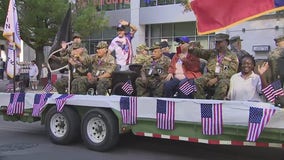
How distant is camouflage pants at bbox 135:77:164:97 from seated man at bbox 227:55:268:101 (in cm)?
170

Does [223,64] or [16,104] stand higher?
[223,64]

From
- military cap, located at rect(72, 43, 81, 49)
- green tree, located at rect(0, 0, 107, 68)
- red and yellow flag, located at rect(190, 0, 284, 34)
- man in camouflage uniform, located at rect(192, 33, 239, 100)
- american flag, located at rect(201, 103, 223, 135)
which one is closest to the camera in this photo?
red and yellow flag, located at rect(190, 0, 284, 34)

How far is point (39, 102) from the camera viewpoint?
898cm

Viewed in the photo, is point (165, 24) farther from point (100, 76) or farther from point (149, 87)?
point (149, 87)

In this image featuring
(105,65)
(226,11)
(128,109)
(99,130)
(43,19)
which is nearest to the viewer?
(226,11)

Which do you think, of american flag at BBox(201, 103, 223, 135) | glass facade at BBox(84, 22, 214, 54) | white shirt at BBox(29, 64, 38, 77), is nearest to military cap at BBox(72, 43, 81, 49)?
american flag at BBox(201, 103, 223, 135)

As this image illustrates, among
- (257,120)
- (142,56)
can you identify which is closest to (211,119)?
(257,120)

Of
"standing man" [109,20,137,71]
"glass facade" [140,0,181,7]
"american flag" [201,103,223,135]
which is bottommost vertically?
"american flag" [201,103,223,135]

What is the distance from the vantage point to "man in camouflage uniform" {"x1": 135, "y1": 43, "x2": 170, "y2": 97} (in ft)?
28.7

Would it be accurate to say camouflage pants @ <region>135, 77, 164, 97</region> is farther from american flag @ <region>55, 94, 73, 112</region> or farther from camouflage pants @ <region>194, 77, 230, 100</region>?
american flag @ <region>55, 94, 73, 112</region>

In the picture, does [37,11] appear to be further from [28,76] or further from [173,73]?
[173,73]

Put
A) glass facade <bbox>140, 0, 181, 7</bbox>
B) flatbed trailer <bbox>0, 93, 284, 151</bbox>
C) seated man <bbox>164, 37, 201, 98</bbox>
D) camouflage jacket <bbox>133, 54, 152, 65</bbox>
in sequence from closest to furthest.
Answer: flatbed trailer <bbox>0, 93, 284, 151</bbox> → seated man <bbox>164, 37, 201, 98</bbox> → camouflage jacket <bbox>133, 54, 152, 65</bbox> → glass facade <bbox>140, 0, 181, 7</bbox>

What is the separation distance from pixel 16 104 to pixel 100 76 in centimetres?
177

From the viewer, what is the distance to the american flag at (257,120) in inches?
245
